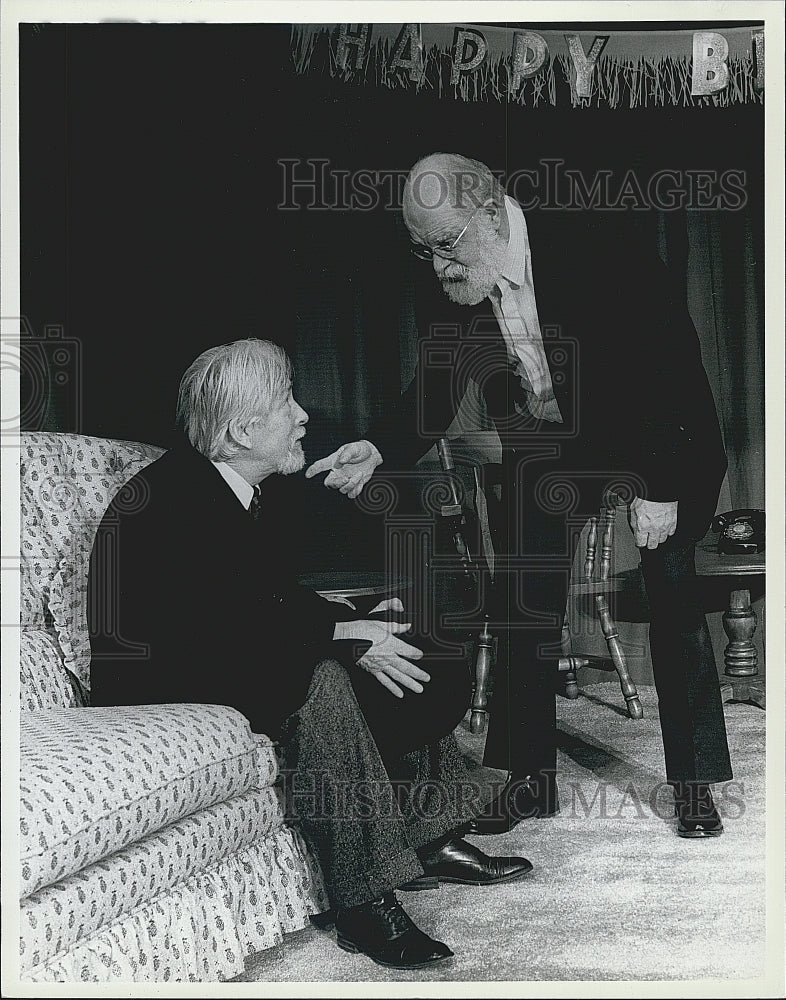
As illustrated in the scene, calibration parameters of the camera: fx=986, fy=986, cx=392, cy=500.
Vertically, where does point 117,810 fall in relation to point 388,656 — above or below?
below

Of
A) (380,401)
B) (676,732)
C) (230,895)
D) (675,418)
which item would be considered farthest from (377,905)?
(675,418)

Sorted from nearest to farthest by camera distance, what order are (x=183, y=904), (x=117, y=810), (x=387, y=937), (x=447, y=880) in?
(x=117, y=810), (x=183, y=904), (x=387, y=937), (x=447, y=880)

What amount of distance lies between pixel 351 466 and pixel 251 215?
0.63m

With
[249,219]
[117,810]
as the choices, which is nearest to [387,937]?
[117,810]

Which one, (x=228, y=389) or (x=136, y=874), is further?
(x=228, y=389)

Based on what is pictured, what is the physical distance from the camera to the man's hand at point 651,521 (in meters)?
2.31

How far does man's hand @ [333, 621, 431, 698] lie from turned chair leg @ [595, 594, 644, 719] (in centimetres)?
43

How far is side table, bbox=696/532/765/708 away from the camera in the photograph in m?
2.32

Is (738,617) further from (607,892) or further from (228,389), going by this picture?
(228,389)

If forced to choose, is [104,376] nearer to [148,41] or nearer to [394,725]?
[148,41]

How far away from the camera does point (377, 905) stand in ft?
7.06

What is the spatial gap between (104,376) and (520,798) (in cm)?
138

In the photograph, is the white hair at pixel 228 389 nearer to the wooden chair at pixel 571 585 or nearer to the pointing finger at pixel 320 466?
the pointing finger at pixel 320 466

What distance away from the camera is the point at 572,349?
2.30m
